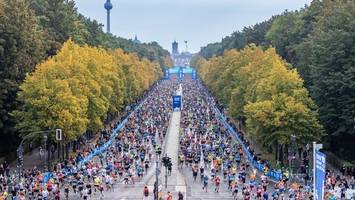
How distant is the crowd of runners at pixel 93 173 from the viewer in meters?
50.9

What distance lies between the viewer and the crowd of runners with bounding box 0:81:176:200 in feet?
167

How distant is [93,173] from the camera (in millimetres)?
58906

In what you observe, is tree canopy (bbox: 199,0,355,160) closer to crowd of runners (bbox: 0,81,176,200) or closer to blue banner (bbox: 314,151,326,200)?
crowd of runners (bbox: 0,81,176,200)

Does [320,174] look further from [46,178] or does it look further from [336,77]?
[336,77]

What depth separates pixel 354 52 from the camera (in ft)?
227

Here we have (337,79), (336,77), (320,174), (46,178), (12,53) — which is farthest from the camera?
(12,53)

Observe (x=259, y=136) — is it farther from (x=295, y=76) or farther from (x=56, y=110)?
(x=56, y=110)

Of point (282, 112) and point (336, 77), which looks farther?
point (336, 77)

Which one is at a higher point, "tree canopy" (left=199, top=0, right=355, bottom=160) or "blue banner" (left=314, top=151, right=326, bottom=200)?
"tree canopy" (left=199, top=0, right=355, bottom=160)

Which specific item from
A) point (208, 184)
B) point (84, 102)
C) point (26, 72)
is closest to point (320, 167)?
point (208, 184)

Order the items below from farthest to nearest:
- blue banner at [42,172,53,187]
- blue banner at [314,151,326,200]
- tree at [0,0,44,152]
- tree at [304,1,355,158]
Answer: tree at [0,0,44,152] → tree at [304,1,355,158] → blue banner at [42,172,53,187] → blue banner at [314,151,326,200]

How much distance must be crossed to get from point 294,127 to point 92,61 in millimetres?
33396

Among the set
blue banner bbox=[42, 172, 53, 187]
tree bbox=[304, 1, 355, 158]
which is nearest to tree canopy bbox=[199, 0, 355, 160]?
tree bbox=[304, 1, 355, 158]

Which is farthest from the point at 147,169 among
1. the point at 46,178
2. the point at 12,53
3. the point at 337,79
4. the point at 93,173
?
the point at 337,79
